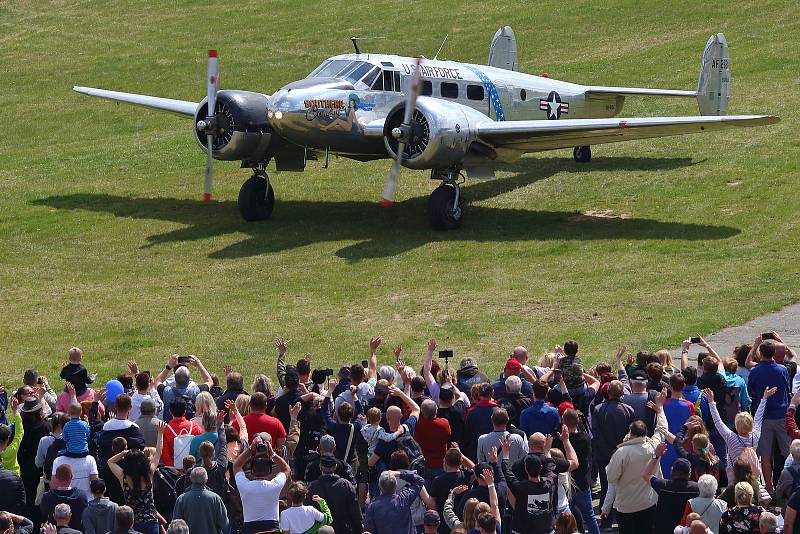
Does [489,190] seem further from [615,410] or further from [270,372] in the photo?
[615,410]

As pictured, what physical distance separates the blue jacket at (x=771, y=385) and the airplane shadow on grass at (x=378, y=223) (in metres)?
12.2

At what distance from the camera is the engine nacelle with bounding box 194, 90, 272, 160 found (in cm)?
2867

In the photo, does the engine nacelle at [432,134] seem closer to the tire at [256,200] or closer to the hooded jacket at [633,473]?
the tire at [256,200]

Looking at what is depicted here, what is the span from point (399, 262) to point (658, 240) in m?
5.39

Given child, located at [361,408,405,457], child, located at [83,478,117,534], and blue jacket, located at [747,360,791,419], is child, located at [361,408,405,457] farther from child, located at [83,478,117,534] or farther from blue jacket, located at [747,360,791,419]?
blue jacket, located at [747,360,791,419]

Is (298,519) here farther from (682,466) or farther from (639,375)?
(639,375)

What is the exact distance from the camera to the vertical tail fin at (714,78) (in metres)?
32.5

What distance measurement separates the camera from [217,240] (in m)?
28.0

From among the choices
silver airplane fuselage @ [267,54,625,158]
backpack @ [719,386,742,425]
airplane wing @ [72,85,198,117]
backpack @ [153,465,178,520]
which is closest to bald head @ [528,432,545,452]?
backpack @ [153,465,178,520]

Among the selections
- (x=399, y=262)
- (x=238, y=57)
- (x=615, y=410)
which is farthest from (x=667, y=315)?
(x=238, y=57)

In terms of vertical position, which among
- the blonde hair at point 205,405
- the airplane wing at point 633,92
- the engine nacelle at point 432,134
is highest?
the airplane wing at point 633,92

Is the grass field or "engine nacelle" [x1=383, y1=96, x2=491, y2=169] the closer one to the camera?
the grass field

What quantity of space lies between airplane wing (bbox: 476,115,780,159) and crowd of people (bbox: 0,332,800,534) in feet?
40.7

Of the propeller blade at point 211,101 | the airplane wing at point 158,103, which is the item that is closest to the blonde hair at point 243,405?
the propeller blade at point 211,101
